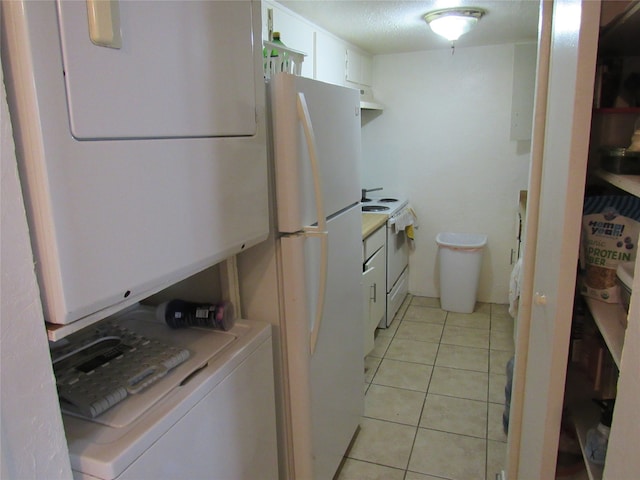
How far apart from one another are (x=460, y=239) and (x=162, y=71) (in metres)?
3.31

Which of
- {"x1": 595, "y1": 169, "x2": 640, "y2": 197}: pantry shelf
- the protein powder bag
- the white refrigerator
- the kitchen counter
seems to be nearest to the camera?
{"x1": 595, "y1": 169, "x2": 640, "y2": 197}: pantry shelf

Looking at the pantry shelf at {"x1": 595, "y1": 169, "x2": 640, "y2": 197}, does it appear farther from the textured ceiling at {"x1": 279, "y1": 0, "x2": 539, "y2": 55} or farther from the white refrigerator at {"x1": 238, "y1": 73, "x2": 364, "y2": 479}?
the textured ceiling at {"x1": 279, "y1": 0, "x2": 539, "y2": 55}

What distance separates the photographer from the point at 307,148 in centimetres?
142

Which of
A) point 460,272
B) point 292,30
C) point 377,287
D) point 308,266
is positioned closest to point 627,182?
point 308,266

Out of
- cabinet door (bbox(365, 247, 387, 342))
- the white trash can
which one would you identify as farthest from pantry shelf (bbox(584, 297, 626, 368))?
the white trash can

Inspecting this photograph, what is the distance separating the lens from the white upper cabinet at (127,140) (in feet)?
2.19

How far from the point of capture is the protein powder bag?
1073 millimetres

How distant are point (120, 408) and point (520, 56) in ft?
11.5

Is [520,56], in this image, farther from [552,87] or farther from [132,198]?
[132,198]

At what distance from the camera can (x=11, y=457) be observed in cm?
64

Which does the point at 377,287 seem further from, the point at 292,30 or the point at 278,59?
the point at 278,59

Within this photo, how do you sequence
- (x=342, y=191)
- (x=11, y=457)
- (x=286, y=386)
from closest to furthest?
(x=11, y=457), (x=286, y=386), (x=342, y=191)

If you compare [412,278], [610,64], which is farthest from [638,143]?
[412,278]

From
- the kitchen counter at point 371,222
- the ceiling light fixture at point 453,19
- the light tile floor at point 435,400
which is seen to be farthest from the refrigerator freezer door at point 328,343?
the ceiling light fixture at point 453,19
